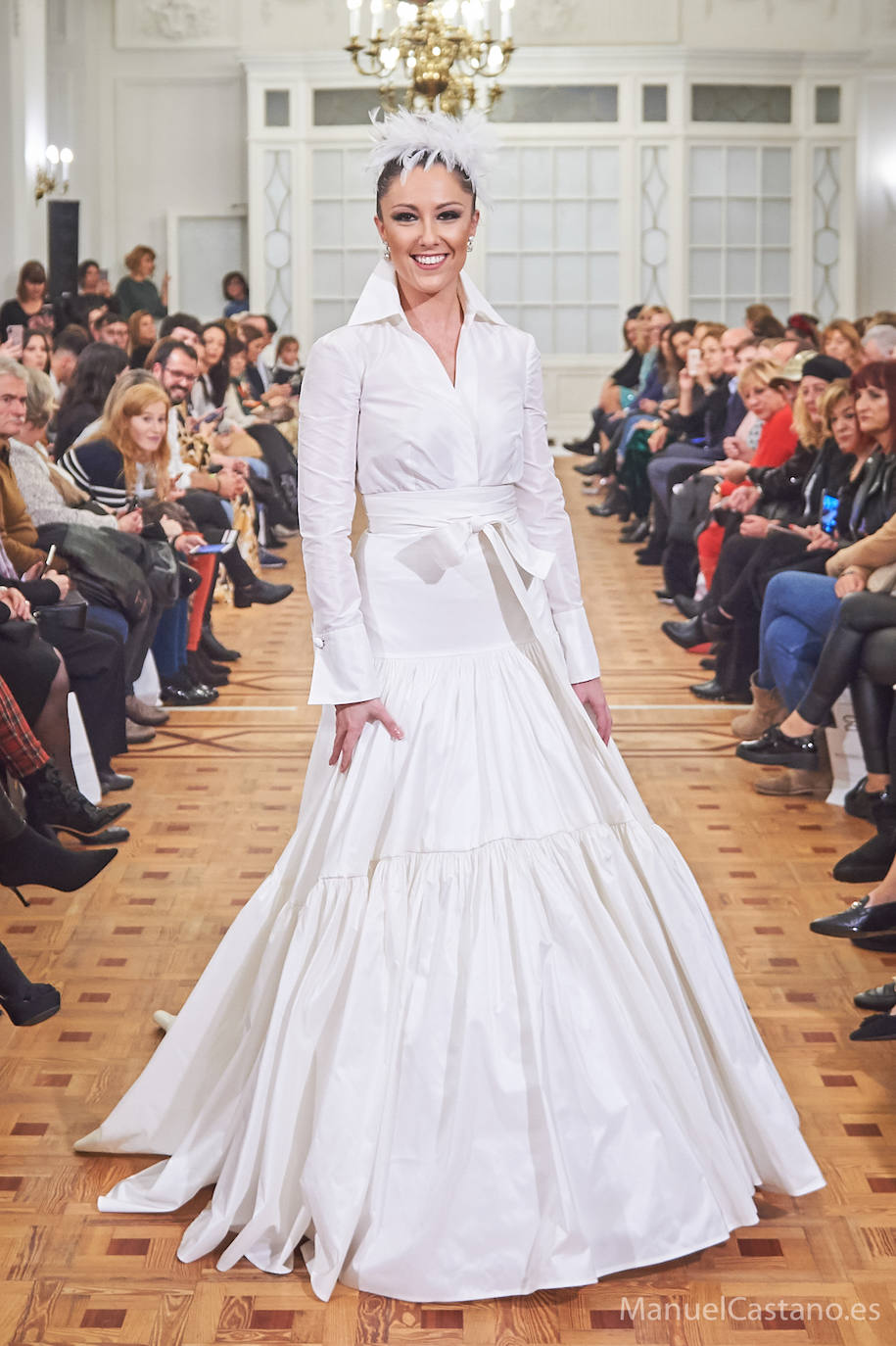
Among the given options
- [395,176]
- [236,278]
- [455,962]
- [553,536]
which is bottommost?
[455,962]

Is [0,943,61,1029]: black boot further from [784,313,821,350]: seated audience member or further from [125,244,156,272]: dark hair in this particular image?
[125,244,156,272]: dark hair

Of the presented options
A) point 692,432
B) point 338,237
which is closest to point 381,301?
point 692,432

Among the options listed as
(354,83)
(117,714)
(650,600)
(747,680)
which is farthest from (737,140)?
(117,714)


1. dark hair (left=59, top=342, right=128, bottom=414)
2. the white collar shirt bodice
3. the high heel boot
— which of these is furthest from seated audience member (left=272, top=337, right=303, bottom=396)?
the white collar shirt bodice

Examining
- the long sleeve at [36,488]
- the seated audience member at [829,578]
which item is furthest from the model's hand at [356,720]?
the long sleeve at [36,488]

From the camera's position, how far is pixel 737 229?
47.4 ft

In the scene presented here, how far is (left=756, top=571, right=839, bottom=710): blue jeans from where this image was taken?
4922mm

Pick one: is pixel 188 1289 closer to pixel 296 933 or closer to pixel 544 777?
pixel 296 933

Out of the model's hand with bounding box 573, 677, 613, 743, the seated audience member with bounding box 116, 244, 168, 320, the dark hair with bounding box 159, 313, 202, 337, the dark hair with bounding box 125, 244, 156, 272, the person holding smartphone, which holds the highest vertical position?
the dark hair with bounding box 125, 244, 156, 272

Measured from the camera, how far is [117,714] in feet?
15.9

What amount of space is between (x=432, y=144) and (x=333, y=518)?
0.54 meters

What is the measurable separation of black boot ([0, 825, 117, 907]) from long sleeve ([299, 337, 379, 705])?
1391mm

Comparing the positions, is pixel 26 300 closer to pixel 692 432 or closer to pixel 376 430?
pixel 692 432

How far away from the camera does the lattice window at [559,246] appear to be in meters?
14.3
